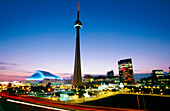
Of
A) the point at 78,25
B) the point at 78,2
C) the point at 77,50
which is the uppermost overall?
the point at 78,2

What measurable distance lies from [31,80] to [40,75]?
12.9m

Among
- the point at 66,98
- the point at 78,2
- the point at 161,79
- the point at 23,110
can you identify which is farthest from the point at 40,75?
the point at 161,79

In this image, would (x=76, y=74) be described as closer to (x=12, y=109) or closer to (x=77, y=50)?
(x=77, y=50)

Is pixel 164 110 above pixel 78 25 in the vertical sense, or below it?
below

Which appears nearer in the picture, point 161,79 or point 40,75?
point 40,75

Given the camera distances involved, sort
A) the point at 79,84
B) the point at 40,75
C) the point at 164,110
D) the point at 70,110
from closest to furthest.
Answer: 1. the point at 70,110
2. the point at 164,110
3. the point at 79,84
4. the point at 40,75

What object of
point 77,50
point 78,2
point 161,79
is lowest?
point 161,79

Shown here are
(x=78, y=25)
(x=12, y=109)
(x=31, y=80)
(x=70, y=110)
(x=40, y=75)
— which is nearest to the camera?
(x=12, y=109)

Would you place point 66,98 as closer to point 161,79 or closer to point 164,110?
point 164,110

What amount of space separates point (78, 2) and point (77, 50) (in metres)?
60.4

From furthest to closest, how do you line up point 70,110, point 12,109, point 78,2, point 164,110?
1. point 78,2
2. point 164,110
3. point 70,110
4. point 12,109

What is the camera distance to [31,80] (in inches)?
5591

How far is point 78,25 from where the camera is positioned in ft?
372

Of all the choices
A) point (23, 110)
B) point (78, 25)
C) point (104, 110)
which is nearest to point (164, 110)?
point (104, 110)
